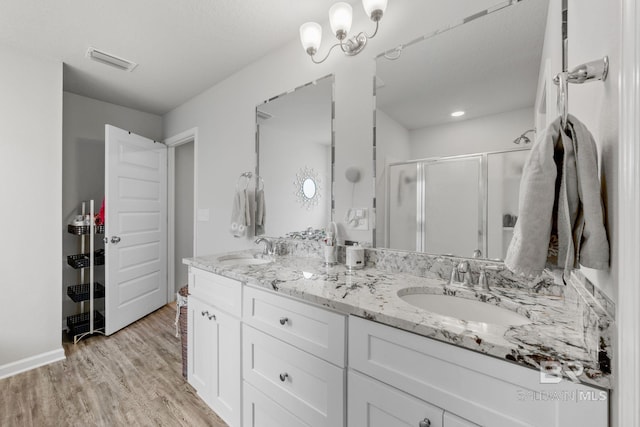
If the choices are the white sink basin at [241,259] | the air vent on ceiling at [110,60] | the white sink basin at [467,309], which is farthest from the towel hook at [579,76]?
the air vent on ceiling at [110,60]

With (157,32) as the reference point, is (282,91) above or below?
below

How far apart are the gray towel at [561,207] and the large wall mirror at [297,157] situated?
3.93ft

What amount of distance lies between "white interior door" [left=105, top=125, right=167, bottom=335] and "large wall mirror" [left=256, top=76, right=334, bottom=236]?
1.55 m

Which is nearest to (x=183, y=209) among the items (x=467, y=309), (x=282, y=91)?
(x=282, y=91)

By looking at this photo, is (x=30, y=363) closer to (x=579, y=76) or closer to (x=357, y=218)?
(x=357, y=218)

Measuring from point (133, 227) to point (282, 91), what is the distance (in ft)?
6.99

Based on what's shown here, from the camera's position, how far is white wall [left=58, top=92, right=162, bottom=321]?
286 centimetres

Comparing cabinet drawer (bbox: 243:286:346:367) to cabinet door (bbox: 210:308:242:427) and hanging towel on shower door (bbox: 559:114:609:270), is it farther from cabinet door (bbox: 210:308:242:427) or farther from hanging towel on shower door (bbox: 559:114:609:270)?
hanging towel on shower door (bbox: 559:114:609:270)

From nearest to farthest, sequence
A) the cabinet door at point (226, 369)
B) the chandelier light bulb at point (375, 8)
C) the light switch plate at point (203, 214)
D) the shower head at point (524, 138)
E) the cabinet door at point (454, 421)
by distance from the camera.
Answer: the cabinet door at point (454, 421) < the shower head at point (524, 138) < the chandelier light bulb at point (375, 8) < the cabinet door at point (226, 369) < the light switch plate at point (203, 214)

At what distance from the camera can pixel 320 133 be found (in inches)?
70.9

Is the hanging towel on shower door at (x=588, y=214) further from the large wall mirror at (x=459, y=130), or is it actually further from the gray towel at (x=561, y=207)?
the large wall mirror at (x=459, y=130)

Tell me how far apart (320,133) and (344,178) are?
0.35 metres

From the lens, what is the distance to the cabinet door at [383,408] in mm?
770

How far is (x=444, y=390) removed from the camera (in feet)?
2.42
